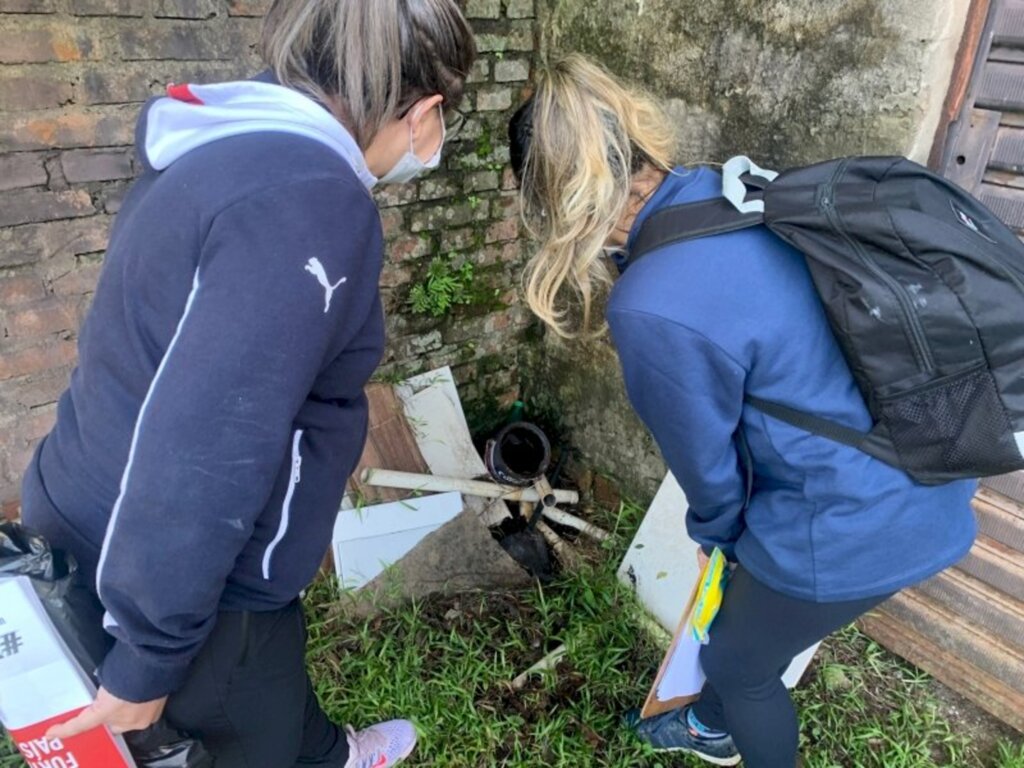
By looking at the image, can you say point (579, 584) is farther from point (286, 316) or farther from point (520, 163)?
point (286, 316)

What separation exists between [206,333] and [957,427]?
1.19 m

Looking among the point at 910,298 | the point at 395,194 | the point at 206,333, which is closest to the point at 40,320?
the point at 395,194

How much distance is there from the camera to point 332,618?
2.51m

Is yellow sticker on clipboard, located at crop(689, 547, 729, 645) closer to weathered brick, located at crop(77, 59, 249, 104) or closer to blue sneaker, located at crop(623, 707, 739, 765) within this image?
blue sneaker, located at crop(623, 707, 739, 765)

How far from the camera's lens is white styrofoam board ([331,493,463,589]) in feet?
8.49

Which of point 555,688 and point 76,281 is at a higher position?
point 76,281

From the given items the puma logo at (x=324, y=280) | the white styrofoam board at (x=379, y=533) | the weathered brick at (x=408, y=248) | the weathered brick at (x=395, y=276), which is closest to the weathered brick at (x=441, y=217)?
the weathered brick at (x=408, y=248)

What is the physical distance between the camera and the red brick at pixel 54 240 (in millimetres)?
1971

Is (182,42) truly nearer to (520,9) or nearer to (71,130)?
(71,130)

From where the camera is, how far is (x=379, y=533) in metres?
2.66

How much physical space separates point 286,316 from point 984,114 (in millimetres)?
1728

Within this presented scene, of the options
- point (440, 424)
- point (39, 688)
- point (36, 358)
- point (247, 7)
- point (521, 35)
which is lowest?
point (440, 424)

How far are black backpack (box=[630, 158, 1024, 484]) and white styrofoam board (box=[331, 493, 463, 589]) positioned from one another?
5.54 ft

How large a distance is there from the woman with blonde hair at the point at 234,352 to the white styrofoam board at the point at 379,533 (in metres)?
1.25
